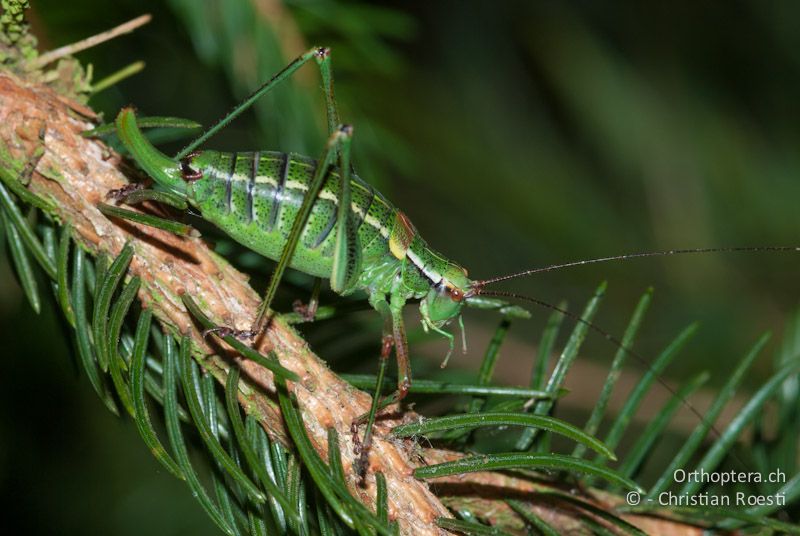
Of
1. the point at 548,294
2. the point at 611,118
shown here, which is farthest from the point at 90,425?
the point at 611,118

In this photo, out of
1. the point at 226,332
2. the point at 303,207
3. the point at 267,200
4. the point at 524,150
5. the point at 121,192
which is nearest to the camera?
the point at 226,332

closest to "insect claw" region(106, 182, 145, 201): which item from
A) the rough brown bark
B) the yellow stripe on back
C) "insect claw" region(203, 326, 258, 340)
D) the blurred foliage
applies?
the rough brown bark

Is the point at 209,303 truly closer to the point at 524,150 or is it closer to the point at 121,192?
the point at 121,192

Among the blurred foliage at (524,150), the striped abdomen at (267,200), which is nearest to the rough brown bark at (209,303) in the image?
the striped abdomen at (267,200)

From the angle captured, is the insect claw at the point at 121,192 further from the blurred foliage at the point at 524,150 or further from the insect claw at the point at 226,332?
A: the blurred foliage at the point at 524,150

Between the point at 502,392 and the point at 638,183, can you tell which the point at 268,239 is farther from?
the point at 638,183

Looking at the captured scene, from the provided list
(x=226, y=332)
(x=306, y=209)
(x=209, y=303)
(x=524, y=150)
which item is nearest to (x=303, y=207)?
(x=306, y=209)

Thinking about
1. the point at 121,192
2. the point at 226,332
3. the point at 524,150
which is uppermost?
the point at 524,150

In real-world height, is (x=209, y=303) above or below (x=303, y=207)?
below
